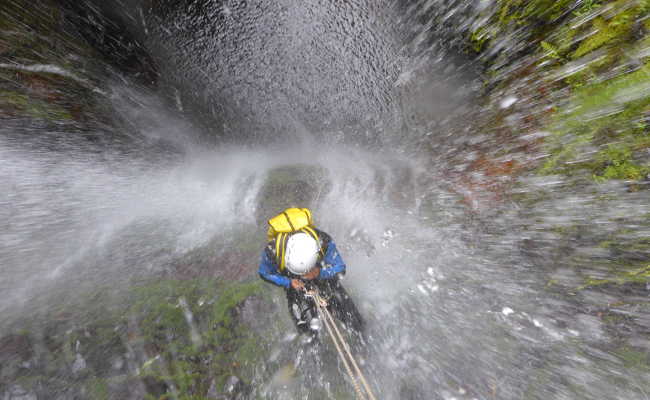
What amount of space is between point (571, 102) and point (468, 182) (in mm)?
1939

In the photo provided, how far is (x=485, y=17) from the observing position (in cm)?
345

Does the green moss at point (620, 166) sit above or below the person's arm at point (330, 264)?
above

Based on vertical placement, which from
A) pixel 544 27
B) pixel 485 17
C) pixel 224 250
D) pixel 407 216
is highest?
pixel 485 17

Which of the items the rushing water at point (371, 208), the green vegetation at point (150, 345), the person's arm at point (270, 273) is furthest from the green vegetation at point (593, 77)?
the green vegetation at point (150, 345)

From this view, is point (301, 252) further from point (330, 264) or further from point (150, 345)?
point (150, 345)

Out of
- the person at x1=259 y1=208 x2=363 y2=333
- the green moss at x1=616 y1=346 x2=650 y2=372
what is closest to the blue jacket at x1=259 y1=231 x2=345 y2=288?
the person at x1=259 y1=208 x2=363 y2=333

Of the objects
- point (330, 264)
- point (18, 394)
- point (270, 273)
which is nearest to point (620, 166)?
point (330, 264)

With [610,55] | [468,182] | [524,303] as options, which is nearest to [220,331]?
[524,303]

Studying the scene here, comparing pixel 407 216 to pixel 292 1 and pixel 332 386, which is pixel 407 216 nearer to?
pixel 332 386

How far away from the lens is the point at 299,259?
11.0 feet

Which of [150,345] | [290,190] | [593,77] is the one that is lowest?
[150,345]

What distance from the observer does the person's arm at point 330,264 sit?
369cm

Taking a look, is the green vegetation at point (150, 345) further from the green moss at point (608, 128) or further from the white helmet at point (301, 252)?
the green moss at point (608, 128)

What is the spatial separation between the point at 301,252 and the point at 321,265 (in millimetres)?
570
